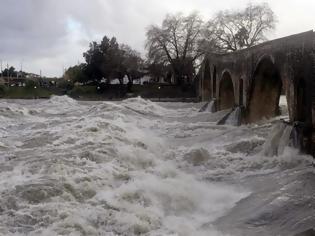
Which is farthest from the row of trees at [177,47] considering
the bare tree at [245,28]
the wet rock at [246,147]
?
the wet rock at [246,147]

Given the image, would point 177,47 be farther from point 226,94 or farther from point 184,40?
point 226,94

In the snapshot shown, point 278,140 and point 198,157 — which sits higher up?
point 278,140

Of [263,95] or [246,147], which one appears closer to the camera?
[246,147]

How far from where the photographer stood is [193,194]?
10.3 meters

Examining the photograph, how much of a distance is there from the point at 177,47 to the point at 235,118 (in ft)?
112

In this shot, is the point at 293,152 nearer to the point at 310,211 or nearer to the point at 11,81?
the point at 310,211

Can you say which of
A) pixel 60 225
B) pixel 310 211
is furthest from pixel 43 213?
pixel 310 211

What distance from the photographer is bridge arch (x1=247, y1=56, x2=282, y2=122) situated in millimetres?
21953

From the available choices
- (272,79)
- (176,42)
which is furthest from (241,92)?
(176,42)

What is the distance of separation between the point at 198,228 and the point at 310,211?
6.62ft

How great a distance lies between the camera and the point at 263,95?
22828 mm

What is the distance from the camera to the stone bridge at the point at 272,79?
47.0 ft

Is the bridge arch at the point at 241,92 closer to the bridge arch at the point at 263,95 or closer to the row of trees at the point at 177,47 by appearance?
the bridge arch at the point at 263,95

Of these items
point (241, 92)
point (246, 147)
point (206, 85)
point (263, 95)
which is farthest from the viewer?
point (206, 85)
